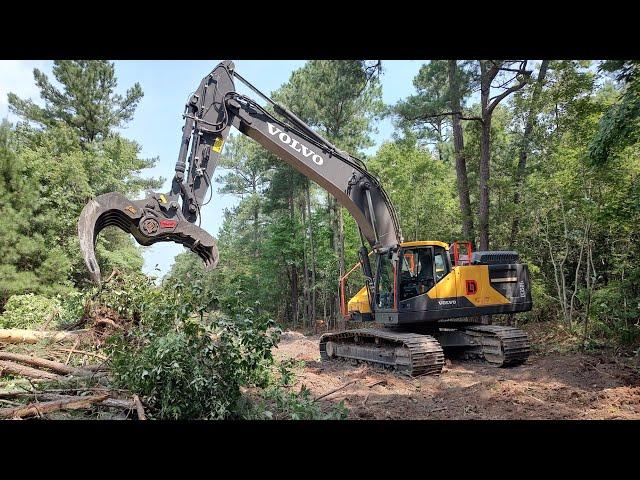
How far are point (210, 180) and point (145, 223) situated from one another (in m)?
1.05

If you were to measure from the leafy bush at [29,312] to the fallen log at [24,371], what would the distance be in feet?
8.17

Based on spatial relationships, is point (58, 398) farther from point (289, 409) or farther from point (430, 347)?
point (430, 347)

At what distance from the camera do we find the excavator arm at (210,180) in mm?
5207

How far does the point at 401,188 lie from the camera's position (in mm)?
16516

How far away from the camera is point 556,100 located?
28.4ft

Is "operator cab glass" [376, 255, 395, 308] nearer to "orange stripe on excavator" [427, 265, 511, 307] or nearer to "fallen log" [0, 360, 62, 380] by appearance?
"orange stripe on excavator" [427, 265, 511, 307]

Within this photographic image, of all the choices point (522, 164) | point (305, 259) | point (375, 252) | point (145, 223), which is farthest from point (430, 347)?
point (305, 259)

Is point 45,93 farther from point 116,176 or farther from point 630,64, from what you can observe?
point 630,64

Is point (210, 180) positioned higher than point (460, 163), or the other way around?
point (460, 163)

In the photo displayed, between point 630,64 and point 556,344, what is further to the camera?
point 556,344

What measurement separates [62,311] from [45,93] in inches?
442
